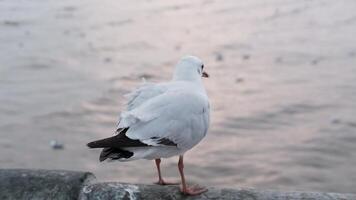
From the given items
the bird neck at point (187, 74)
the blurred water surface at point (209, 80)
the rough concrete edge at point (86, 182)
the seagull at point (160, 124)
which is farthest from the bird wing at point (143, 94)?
the blurred water surface at point (209, 80)

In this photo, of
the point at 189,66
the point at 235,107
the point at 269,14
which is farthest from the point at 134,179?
the point at 269,14

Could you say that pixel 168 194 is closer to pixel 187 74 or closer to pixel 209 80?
pixel 187 74

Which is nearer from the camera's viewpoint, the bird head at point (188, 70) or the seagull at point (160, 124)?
the seagull at point (160, 124)

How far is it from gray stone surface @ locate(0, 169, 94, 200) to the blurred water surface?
8.99 feet

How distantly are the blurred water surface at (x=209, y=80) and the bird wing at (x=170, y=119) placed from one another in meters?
2.83

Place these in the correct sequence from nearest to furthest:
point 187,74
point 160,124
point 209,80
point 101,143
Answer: point 101,143 < point 160,124 < point 187,74 < point 209,80

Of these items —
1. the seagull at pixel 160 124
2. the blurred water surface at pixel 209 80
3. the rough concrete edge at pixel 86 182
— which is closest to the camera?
the seagull at pixel 160 124

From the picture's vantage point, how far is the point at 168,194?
3.14 m

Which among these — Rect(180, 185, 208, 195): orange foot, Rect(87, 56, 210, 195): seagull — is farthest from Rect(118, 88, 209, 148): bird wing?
Rect(180, 185, 208, 195): orange foot

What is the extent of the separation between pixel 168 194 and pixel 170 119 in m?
0.37

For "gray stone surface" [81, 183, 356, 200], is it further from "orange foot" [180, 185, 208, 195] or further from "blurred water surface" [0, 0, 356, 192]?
"blurred water surface" [0, 0, 356, 192]

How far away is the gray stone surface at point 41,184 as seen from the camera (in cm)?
309

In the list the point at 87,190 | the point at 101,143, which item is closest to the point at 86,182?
the point at 87,190

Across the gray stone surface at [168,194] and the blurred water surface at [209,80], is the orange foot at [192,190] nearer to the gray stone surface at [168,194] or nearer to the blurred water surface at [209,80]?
the gray stone surface at [168,194]
